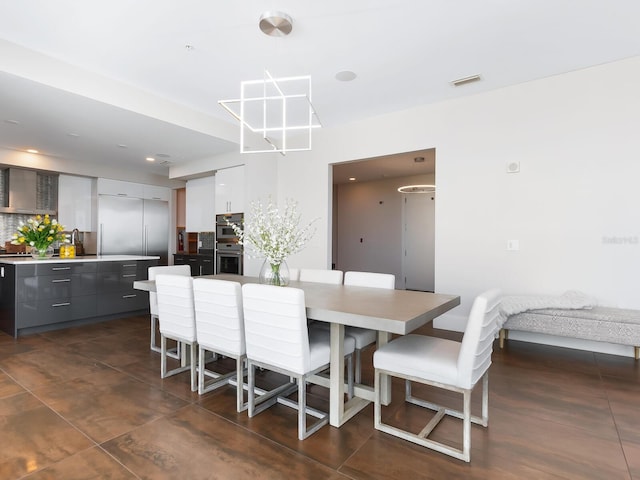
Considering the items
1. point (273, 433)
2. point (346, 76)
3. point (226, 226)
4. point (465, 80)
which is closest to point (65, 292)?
point (226, 226)

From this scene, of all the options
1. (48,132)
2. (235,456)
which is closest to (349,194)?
(48,132)

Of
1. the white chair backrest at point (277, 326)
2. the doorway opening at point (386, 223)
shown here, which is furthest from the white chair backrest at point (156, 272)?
the doorway opening at point (386, 223)

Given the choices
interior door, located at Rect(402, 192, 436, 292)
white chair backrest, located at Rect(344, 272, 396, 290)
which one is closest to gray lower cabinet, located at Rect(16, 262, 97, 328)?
white chair backrest, located at Rect(344, 272, 396, 290)

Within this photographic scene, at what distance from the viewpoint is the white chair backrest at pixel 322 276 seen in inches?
127

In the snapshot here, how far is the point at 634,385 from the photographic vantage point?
2676mm

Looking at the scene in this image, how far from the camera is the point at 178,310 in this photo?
2.62m

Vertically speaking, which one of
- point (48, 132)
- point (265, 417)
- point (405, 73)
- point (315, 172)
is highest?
point (405, 73)

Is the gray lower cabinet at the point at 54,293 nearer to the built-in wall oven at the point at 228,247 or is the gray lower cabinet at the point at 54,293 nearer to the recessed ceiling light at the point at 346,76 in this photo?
the built-in wall oven at the point at 228,247

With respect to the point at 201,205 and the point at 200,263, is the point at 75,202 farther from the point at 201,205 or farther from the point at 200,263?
the point at 200,263

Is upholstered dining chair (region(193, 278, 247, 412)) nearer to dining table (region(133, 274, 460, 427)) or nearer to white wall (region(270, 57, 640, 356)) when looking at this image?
dining table (region(133, 274, 460, 427))

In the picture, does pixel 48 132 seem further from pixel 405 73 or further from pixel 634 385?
pixel 634 385

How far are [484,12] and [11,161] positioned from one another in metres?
6.76

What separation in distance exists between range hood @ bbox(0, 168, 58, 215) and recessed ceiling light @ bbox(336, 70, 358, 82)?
563cm

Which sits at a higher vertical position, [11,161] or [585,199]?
[11,161]
